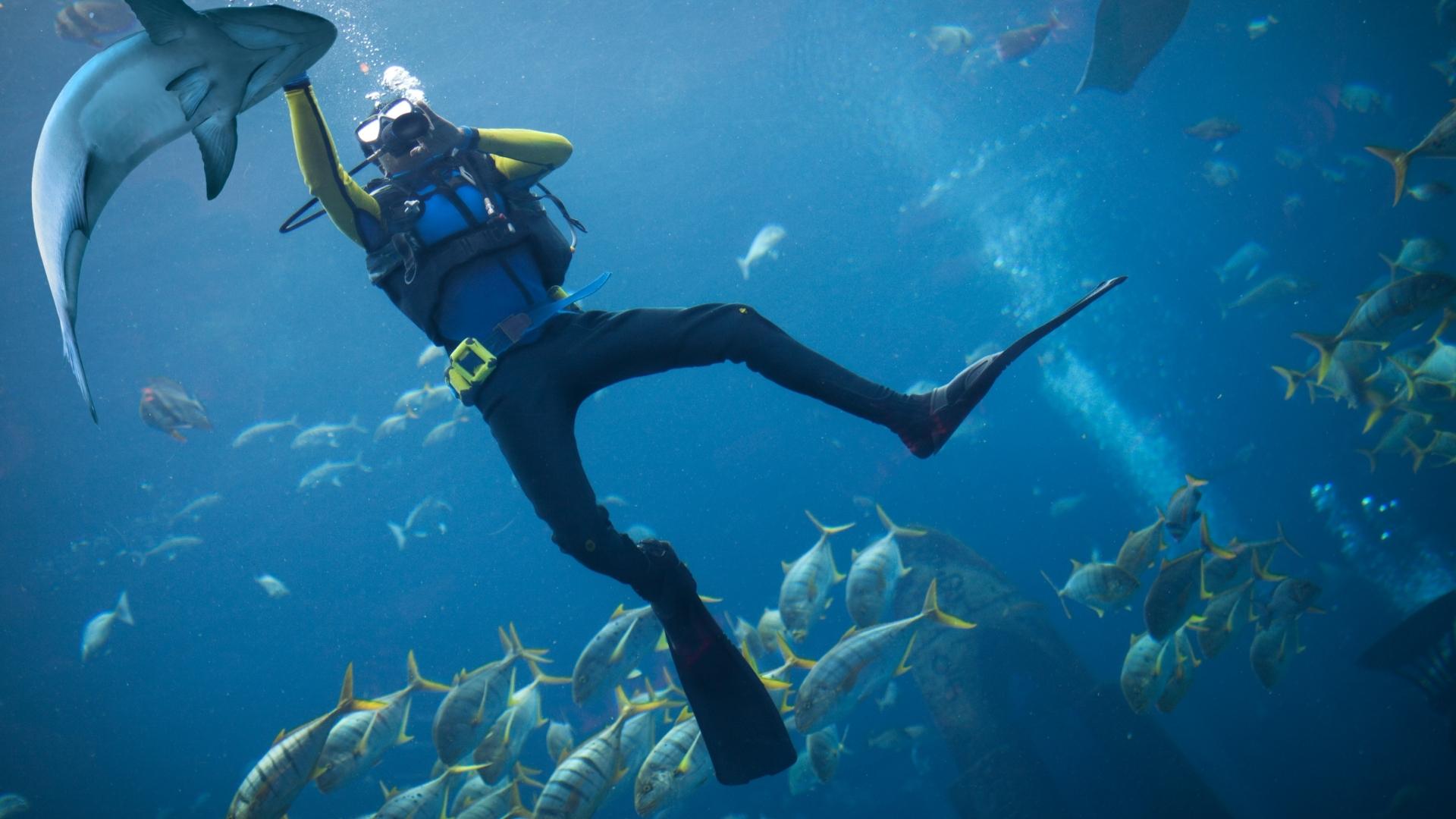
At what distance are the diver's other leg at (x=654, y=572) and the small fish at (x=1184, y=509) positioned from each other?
5.24 m

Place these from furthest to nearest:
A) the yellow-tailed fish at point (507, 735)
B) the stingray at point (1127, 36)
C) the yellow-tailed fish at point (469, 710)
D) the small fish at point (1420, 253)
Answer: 1. the stingray at point (1127, 36)
2. the small fish at point (1420, 253)
3. the yellow-tailed fish at point (507, 735)
4. the yellow-tailed fish at point (469, 710)

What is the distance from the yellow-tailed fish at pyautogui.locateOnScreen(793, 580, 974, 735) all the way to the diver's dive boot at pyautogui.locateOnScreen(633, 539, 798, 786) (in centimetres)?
278

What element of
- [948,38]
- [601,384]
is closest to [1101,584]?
[601,384]

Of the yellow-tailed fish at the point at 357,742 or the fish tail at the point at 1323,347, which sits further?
the fish tail at the point at 1323,347

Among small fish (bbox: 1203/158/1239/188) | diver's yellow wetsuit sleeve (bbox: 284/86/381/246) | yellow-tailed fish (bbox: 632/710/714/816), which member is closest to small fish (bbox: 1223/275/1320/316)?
small fish (bbox: 1203/158/1239/188)

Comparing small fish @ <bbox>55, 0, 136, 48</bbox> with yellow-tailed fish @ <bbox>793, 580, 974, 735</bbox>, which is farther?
small fish @ <bbox>55, 0, 136, 48</bbox>

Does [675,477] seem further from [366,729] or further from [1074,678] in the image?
[366,729]

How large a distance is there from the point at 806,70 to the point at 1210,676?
2577cm

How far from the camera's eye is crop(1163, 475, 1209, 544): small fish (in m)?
6.37

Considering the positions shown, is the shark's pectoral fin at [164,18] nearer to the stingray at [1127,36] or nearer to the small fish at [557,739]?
the small fish at [557,739]

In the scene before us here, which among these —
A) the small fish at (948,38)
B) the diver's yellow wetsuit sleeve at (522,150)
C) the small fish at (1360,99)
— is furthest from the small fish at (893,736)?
the small fish at (948,38)

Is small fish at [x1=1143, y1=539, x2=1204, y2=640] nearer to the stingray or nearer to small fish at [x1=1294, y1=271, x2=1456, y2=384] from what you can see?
small fish at [x1=1294, y1=271, x2=1456, y2=384]

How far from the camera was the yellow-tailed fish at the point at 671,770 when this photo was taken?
5605 mm

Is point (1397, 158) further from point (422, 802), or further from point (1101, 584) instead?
point (422, 802)
